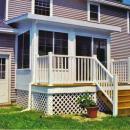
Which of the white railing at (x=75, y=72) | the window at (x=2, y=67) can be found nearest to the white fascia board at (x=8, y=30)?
the window at (x=2, y=67)

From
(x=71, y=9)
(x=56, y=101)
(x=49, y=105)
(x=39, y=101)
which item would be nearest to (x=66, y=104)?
(x=56, y=101)

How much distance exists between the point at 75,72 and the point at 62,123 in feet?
12.0

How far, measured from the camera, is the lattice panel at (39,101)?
12.2m

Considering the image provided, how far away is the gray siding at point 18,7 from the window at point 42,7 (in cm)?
51

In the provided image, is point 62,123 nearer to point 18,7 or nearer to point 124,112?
point 124,112

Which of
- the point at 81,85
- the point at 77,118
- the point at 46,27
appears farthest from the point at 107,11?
the point at 77,118

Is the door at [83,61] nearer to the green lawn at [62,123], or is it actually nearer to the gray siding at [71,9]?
the green lawn at [62,123]

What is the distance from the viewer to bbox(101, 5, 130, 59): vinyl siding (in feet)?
66.6

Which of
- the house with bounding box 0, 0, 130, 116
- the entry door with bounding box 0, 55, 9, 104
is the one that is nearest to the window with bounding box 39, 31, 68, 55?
the house with bounding box 0, 0, 130, 116

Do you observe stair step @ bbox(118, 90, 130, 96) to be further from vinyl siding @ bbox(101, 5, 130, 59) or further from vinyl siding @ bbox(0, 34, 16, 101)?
vinyl siding @ bbox(101, 5, 130, 59)

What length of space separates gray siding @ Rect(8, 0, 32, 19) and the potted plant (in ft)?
21.4

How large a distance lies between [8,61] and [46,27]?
2.94 m

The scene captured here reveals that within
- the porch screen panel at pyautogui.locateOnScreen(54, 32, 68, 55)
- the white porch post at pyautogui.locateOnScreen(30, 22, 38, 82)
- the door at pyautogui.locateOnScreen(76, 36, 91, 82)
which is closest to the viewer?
the door at pyautogui.locateOnScreen(76, 36, 91, 82)

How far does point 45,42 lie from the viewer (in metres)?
13.6
